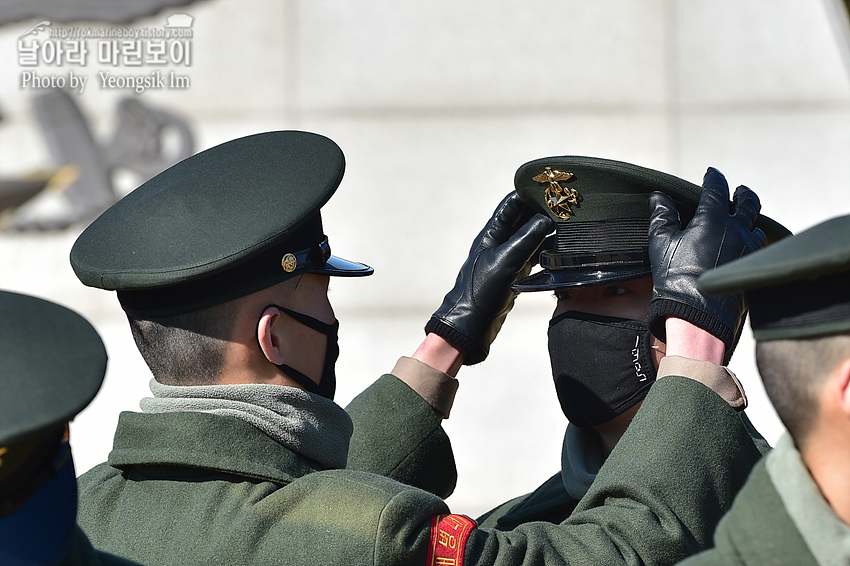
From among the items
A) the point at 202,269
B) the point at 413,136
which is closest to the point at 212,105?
the point at 413,136

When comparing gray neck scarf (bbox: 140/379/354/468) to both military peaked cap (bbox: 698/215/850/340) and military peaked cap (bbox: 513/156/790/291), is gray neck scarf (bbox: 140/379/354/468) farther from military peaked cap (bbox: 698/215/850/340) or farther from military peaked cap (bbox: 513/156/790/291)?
military peaked cap (bbox: 698/215/850/340)

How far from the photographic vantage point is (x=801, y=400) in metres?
1.32

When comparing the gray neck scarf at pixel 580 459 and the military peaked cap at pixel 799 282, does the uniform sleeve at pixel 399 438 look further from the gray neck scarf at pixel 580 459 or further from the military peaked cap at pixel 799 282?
the military peaked cap at pixel 799 282

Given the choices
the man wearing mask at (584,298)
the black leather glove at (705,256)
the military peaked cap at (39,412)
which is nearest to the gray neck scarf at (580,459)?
the man wearing mask at (584,298)

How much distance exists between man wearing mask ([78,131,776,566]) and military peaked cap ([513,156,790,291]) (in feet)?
1.36

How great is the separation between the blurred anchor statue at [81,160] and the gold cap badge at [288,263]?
131 inches

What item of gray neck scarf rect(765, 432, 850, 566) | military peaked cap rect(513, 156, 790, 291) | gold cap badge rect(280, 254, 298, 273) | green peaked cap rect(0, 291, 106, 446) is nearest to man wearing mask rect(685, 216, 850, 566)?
gray neck scarf rect(765, 432, 850, 566)

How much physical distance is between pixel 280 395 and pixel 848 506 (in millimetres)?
1168

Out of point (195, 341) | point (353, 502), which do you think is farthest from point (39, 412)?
point (195, 341)

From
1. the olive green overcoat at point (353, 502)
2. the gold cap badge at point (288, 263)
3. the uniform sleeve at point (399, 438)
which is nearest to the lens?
the olive green overcoat at point (353, 502)

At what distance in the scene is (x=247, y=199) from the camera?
6.98ft

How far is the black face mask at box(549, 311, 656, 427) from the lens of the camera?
270cm

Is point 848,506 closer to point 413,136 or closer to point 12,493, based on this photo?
point 12,493

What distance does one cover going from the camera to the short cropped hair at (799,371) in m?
1.27
